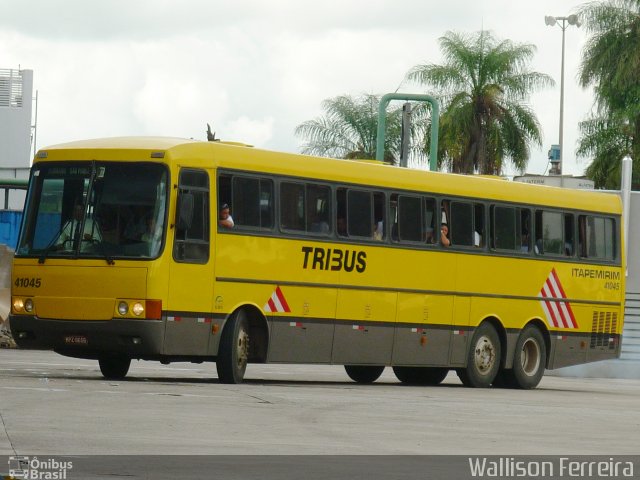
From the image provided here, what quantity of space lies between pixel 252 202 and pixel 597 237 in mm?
8448

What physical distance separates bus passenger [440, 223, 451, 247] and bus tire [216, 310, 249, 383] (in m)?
4.42

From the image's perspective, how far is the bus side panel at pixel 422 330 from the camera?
985 inches

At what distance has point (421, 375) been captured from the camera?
90.6ft

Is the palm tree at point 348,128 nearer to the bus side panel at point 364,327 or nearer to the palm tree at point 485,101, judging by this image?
the palm tree at point 485,101

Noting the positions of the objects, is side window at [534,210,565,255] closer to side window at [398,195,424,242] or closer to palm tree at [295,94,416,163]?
side window at [398,195,424,242]

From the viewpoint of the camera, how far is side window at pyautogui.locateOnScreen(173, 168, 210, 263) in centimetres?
2122

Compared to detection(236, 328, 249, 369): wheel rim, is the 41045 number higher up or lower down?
higher up

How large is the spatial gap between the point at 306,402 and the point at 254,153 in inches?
187

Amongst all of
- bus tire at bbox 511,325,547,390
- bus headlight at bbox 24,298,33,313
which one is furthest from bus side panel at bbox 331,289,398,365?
bus headlight at bbox 24,298,33,313

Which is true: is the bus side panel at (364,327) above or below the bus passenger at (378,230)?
below
